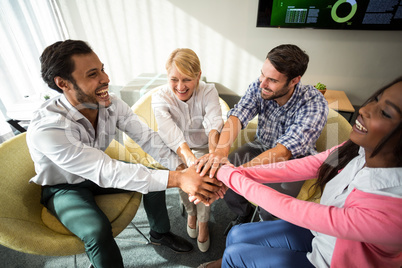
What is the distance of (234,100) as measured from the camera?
9.71 ft

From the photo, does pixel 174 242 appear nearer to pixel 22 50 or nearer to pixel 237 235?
pixel 237 235

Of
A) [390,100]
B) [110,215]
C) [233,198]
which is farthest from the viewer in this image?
[233,198]

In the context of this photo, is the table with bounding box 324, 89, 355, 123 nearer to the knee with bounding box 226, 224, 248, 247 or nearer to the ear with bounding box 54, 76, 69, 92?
the knee with bounding box 226, 224, 248, 247

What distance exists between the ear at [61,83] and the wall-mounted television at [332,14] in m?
2.05

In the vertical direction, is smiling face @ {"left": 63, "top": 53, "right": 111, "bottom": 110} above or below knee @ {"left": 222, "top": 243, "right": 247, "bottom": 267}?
above

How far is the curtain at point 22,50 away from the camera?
2141 millimetres

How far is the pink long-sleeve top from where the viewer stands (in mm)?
685

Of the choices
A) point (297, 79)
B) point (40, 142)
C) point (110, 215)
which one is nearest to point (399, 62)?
point (297, 79)

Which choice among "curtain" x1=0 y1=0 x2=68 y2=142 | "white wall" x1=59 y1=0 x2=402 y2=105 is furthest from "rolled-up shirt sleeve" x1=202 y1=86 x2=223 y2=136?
"curtain" x1=0 y1=0 x2=68 y2=142

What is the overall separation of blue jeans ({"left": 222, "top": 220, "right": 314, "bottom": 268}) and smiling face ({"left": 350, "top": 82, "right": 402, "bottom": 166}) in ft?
1.81

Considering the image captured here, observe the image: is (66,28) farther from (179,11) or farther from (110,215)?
(110,215)

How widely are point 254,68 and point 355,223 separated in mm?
2279

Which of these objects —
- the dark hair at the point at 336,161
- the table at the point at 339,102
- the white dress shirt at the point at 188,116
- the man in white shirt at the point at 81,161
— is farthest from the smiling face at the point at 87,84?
the table at the point at 339,102

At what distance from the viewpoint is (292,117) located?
59.4 inches
